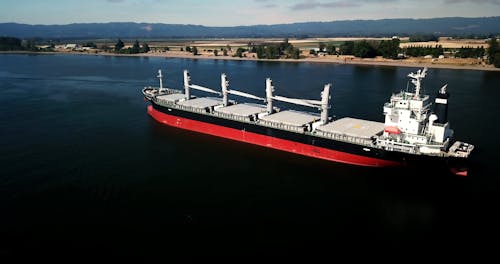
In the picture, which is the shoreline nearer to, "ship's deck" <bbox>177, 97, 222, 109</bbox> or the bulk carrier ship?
the bulk carrier ship

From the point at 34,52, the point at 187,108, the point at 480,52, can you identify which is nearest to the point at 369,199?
the point at 187,108

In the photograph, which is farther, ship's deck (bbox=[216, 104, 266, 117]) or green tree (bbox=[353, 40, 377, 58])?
green tree (bbox=[353, 40, 377, 58])

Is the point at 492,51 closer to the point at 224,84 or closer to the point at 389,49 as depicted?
the point at 389,49

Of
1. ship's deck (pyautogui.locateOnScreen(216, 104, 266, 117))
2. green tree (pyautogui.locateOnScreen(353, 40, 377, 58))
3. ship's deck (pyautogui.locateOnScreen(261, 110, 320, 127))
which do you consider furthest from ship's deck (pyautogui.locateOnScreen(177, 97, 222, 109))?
green tree (pyautogui.locateOnScreen(353, 40, 377, 58))

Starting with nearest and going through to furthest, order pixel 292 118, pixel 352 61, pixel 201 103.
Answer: pixel 292 118, pixel 201 103, pixel 352 61

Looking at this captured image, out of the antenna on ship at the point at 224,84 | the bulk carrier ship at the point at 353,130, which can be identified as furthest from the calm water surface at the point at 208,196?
the antenna on ship at the point at 224,84

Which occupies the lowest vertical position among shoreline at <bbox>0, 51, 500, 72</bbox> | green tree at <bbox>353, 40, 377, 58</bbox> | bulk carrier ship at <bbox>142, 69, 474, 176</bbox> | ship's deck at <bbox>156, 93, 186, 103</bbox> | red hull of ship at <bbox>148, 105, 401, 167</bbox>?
red hull of ship at <bbox>148, 105, 401, 167</bbox>

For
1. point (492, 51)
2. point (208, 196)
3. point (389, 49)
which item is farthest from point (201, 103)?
point (492, 51)
